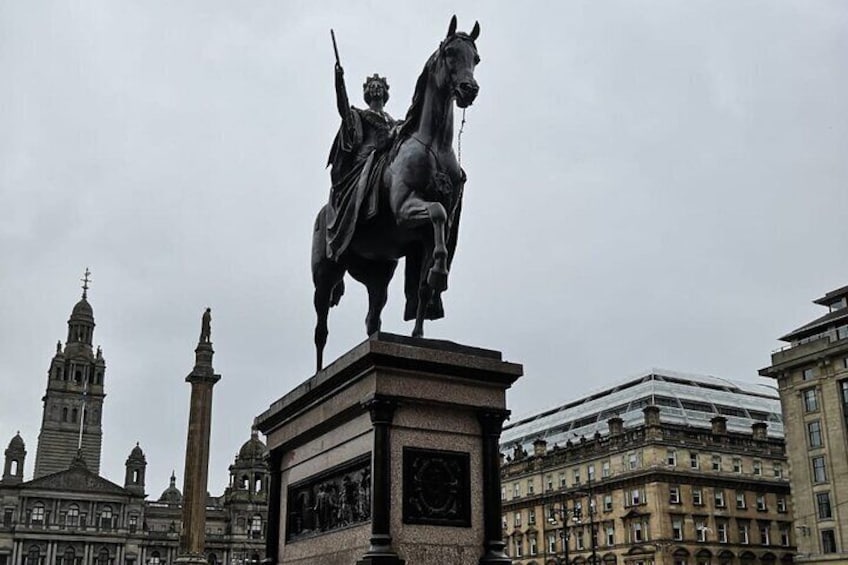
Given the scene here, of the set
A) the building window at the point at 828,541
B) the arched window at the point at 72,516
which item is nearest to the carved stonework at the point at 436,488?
the building window at the point at 828,541

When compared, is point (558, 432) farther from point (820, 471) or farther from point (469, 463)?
point (469, 463)

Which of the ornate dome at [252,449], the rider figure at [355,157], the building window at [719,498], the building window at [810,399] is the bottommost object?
the rider figure at [355,157]

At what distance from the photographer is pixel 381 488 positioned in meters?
8.28

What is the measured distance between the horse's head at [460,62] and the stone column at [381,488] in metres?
3.10

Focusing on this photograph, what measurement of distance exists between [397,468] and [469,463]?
794mm

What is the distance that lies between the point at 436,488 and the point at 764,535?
7057cm

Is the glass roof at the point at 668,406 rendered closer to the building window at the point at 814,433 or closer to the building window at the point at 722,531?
the building window at the point at 722,531

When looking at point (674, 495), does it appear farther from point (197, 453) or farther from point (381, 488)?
point (381, 488)

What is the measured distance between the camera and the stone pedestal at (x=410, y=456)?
8.41 metres

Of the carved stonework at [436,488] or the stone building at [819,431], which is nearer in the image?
the carved stonework at [436,488]

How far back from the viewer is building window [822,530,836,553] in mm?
54312

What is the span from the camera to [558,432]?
90750 millimetres

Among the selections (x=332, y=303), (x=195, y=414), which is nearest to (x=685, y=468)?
(x=195, y=414)

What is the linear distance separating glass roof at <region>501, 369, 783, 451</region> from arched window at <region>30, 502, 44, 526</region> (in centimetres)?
5581
